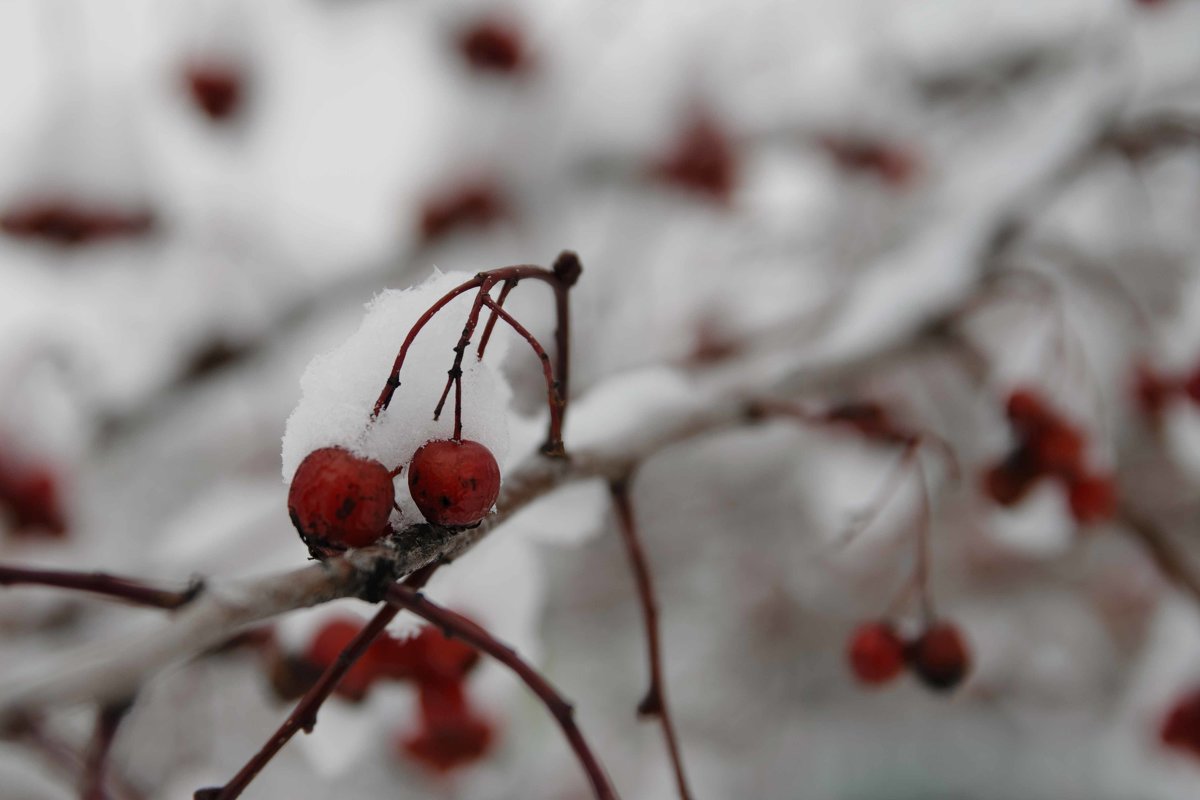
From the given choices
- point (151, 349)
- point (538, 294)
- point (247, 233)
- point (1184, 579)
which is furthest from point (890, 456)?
point (247, 233)

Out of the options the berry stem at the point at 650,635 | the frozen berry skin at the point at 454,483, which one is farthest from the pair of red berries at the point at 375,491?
the berry stem at the point at 650,635

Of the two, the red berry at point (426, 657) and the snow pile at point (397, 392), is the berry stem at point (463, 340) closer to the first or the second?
the snow pile at point (397, 392)

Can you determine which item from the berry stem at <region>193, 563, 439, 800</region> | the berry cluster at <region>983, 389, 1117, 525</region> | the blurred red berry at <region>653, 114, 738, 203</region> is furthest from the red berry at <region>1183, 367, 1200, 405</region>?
the blurred red berry at <region>653, 114, 738, 203</region>

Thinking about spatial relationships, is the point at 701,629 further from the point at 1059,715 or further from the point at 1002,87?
the point at 1002,87

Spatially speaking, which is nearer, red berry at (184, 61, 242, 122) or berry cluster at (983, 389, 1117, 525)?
berry cluster at (983, 389, 1117, 525)

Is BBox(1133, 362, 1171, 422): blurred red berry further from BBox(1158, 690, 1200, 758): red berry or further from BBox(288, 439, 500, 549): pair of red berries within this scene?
BBox(288, 439, 500, 549): pair of red berries
